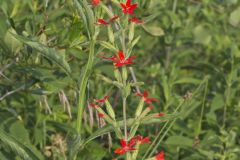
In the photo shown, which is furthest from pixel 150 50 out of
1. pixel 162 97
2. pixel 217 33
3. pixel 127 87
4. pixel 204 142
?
pixel 127 87

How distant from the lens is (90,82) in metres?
3.34

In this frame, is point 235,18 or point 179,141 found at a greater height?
point 235,18

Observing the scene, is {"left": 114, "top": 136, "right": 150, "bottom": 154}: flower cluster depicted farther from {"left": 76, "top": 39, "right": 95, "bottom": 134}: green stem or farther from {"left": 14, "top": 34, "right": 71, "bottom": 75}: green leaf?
{"left": 14, "top": 34, "right": 71, "bottom": 75}: green leaf

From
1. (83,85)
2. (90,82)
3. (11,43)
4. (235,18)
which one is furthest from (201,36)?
(83,85)

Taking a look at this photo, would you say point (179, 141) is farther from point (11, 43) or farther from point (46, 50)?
point (46, 50)

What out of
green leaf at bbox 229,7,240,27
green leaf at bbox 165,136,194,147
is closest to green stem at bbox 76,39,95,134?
green leaf at bbox 165,136,194,147

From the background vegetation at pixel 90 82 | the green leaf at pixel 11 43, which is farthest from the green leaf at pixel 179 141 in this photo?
the green leaf at pixel 11 43

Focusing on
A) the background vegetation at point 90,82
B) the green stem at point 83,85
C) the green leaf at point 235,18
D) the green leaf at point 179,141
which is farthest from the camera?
the green leaf at point 235,18

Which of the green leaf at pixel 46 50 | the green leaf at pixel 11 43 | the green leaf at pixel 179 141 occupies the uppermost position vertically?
the green leaf at pixel 46 50

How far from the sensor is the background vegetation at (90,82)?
87.1 inches

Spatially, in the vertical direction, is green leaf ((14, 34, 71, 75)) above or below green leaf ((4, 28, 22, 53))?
above

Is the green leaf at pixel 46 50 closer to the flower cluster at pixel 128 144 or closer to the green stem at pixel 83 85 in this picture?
the green stem at pixel 83 85

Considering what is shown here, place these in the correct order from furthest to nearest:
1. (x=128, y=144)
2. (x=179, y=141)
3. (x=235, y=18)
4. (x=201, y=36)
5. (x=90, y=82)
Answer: (x=201, y=36)
(x=235, y=18)
(x=90, y=82)
(x=179, y=141)
(x=128, y=144)

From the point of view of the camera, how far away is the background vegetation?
7.26 ft
